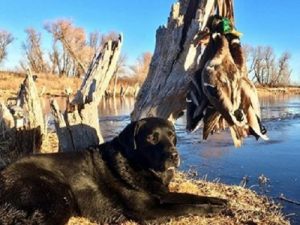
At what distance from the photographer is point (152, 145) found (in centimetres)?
567

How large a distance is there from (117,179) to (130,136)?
521 mm

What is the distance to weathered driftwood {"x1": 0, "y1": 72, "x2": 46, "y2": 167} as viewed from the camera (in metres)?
8.38

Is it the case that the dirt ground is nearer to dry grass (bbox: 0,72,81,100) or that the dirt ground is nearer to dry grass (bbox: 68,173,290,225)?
dry grass (bbox: 68,173,290,225)

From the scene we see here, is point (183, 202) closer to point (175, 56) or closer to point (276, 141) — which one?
point (175, 56)

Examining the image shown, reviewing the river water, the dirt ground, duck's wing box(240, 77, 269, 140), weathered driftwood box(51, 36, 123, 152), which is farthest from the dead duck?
the river water

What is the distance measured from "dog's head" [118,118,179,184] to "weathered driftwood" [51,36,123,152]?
1.26 m

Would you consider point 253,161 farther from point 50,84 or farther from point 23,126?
point 50,84

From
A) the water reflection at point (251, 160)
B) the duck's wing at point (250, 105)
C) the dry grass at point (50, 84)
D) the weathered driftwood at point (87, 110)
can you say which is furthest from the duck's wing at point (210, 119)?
the dry grass at point (50, 84)

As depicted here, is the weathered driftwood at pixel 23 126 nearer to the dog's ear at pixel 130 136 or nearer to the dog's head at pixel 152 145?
the dog's ear at pixel 130 136

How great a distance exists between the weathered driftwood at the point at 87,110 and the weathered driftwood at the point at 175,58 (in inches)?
24.7

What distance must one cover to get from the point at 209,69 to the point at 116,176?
5.86ft

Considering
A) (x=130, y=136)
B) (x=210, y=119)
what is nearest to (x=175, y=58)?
(x=210, y=119)

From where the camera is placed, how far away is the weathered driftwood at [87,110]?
7008 millimetres

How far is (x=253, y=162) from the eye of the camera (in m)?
10.5
